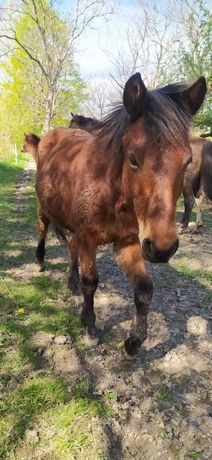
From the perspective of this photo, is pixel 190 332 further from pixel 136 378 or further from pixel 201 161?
pixel 201 161

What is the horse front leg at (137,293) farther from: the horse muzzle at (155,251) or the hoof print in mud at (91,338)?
the horse muzzle at (155,251)

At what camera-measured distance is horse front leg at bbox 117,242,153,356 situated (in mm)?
3164

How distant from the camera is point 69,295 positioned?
4.51 metres

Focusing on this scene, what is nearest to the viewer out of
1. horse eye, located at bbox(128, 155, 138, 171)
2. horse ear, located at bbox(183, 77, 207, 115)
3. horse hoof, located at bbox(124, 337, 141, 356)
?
horse eye, located at bbox(128, 155, 138, 171)

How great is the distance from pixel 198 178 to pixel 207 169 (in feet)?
0.93

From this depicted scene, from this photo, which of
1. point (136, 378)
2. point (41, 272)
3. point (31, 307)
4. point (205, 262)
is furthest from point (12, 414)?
point (205, 262)

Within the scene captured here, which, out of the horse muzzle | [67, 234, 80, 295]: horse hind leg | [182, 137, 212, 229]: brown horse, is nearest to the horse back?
[67, 234, 80, 295]: horse hind leg

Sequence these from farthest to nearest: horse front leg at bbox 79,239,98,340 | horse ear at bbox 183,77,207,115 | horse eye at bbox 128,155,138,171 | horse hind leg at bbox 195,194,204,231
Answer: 1. horse hind leg at bbox 195,194,204,231
2. horse front leg at bbox 79,239,98,340
3. horse ear at bbox 183,77,207,115
4. horse eye at bbox 128,155,138,171

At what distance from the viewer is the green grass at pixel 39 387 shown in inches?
91.4

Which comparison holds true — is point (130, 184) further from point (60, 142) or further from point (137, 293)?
point (60, 142)

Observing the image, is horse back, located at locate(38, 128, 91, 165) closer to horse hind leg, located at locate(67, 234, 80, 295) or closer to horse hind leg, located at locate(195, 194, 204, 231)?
horse hind leg, located at locate(67, 234, 80, 295)

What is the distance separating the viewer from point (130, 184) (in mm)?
2596

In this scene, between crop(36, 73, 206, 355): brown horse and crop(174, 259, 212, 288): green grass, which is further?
crop(174, 259, 212, 288): green grass

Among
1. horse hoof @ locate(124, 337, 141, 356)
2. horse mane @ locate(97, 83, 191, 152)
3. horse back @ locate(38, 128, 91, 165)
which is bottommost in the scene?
horse hoof @ locate(124, 337, 141, 356)
